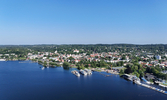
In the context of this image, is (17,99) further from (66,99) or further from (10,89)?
(66,99)

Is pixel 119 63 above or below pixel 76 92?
above

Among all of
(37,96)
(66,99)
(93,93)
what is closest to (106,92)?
(93,93)

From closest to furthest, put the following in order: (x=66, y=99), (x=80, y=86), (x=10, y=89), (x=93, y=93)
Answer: (x=66, y=99), (x=93, y=93), (x=10, y=89), (x=80, y=86)

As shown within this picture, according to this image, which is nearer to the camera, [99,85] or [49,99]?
[49,99]

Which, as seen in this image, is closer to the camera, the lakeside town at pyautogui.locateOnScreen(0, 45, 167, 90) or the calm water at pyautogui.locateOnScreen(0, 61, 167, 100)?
the calm water at pyautogui.locateOnScreen(0, 61, 167, 100)

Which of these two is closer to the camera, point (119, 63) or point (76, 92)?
point (76, 92)

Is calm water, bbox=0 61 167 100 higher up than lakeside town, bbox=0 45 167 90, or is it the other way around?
lakeside town, bbox=0 45 167 90

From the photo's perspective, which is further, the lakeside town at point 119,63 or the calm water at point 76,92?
the lakeside town at point 119,63

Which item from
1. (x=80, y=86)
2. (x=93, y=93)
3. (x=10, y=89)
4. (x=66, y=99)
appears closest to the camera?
(x=66, y=99)

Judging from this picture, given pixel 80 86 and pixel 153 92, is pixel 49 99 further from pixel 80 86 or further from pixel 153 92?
pixel 153 92

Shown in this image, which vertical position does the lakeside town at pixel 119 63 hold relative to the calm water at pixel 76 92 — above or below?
above
